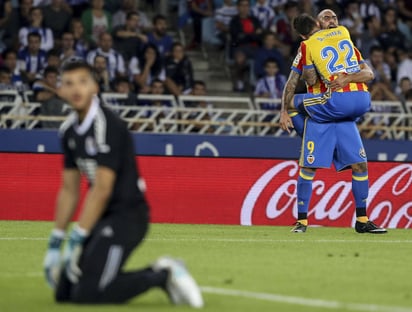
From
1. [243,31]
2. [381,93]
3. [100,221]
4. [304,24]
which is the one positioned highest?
[304,24]

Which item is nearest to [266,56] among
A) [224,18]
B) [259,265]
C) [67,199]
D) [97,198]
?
[224,18]

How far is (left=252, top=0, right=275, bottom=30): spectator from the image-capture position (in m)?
24.5

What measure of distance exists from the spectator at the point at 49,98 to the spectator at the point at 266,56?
425cm

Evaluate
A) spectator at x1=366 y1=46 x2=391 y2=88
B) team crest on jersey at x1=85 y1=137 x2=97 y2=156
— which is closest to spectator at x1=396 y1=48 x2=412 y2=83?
spectator at x1=366 y1=46 x2=391 y2=88

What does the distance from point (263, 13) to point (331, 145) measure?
10.6 metres

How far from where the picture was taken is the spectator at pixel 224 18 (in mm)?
23875

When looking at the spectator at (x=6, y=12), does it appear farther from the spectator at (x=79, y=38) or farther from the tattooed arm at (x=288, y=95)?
the tattooed arm at (x=288, y=95)

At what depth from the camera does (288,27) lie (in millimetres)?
24453

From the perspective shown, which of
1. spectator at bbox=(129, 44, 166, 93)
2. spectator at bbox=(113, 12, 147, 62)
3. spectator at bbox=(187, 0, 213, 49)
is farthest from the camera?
spectator at bbox=(187, 0, 213, 49)

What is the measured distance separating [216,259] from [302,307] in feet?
10.5

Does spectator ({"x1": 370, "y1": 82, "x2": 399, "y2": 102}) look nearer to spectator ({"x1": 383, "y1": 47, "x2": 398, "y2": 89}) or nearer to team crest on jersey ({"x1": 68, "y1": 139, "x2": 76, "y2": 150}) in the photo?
spectator ({"x1": 383, "y1": 47, "x2": 398, "y2": 89})

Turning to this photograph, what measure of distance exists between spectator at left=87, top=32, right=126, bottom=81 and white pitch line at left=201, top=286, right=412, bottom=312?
13.0 metres

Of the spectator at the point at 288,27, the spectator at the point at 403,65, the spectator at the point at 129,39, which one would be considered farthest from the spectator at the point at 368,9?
the spectator at the point at 129,39

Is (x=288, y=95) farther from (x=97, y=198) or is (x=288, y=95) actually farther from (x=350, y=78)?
(x=97, y=198)
